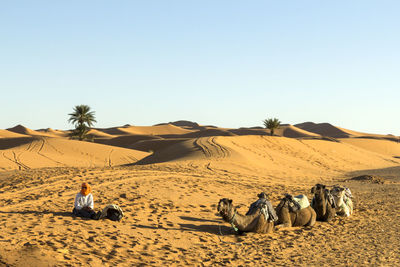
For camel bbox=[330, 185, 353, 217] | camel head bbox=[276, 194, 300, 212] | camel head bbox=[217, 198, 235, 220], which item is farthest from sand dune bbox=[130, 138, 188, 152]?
camel head bbox=[217, 198, 235, 220]

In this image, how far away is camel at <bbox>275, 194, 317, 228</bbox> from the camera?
35.2 feet

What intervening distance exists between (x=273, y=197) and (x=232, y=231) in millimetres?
5685

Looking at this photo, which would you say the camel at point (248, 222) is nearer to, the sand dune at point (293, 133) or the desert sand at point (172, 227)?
the desert sand at point (172, 227)

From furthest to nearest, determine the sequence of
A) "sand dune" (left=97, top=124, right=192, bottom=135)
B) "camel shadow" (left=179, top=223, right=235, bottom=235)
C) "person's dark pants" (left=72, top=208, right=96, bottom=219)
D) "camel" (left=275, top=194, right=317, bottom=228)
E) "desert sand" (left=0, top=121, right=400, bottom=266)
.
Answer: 1. "sand dune" (left=97, top=124, right=192, bottom=135)
2. "camel" (left=275, top=194, right=317, bottom=228)
3. "camel shadow" (left=179, top=223, right=235, bottom=235)
4. "person's dark pants" (left=72, top=208, right=96, bottom=219)
5. "desert sand" (left=0, top=121, right=400, bottom=266)

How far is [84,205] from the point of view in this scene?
10.0 metres

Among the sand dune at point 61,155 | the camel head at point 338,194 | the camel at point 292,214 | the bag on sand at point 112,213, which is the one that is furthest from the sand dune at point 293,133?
the bag on sand at point 112,213

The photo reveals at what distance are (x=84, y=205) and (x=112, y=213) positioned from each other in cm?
71

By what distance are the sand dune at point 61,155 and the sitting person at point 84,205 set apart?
16.8 meters

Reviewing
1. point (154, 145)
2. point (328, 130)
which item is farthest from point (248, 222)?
point (328, 130)

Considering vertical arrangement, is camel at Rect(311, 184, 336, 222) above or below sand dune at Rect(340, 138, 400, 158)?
below

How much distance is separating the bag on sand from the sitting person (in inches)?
6.0

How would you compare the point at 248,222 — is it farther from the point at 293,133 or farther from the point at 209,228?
the point at 293,133

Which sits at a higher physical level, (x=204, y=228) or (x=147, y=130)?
(x=147, y=130)

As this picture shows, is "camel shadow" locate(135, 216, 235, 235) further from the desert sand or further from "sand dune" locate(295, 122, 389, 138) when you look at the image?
"sand dune" locate(295, 122, 389, 138)
